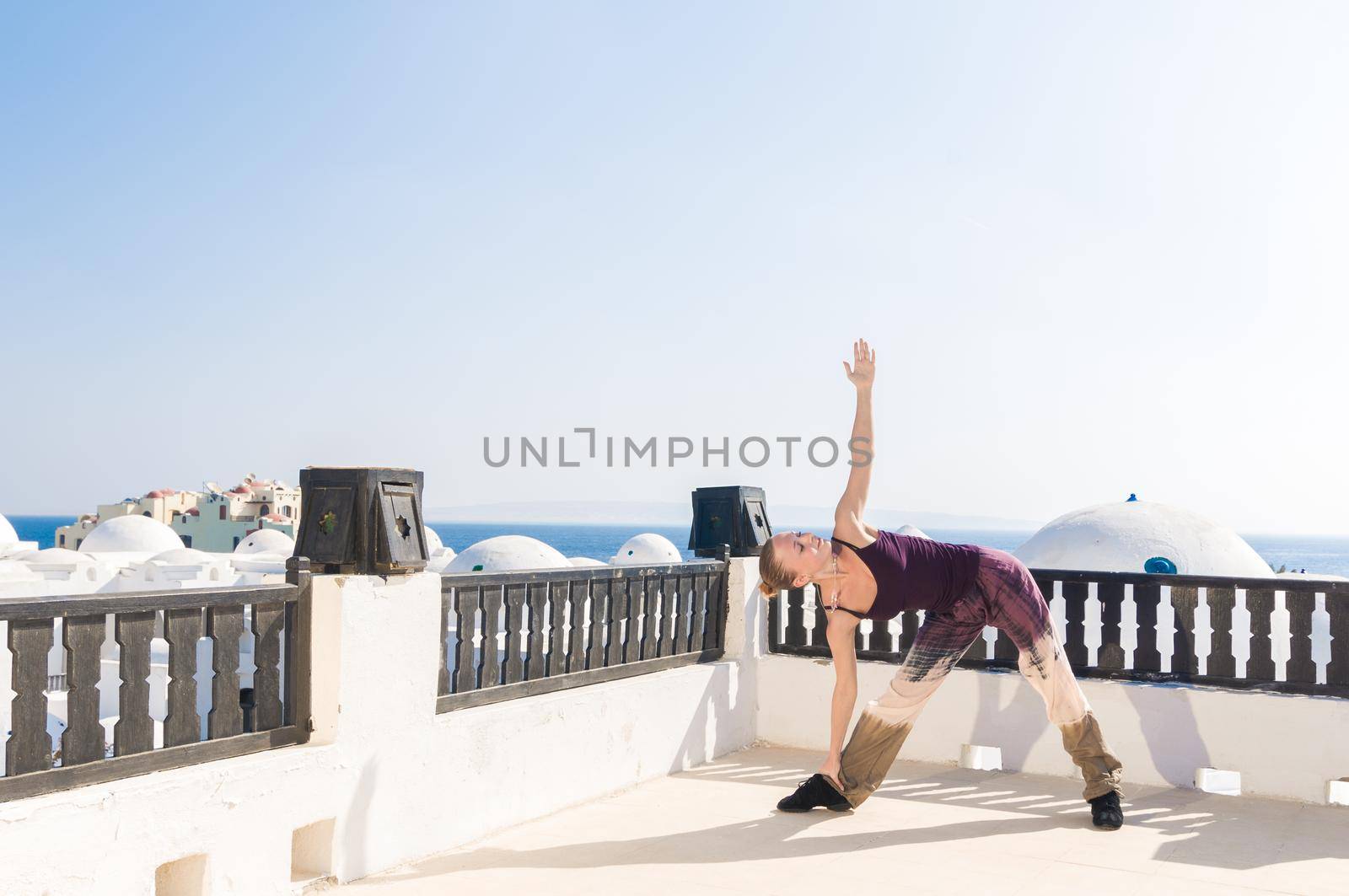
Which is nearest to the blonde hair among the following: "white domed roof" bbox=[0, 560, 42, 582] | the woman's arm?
the woman's arm

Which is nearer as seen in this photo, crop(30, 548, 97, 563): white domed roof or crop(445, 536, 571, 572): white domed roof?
crop(445, 536, 571, 572): white domed roof

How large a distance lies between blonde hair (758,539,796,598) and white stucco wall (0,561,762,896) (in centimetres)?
143

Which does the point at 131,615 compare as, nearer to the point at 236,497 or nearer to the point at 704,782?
the point at 704,782

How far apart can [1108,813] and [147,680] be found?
470 centimetres

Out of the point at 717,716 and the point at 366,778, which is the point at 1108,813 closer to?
the point at 717,716

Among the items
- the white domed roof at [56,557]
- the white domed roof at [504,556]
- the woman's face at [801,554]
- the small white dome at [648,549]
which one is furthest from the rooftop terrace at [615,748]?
the small white dome at [648,549]

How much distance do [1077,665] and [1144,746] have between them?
0.63 meters

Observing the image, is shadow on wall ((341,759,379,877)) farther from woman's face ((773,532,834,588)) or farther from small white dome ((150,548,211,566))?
small white dome ((150,548,211,566))

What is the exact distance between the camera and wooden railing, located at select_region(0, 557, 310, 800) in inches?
152

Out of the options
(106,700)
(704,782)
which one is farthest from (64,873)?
(106,700)

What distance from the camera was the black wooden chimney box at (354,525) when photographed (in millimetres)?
5078

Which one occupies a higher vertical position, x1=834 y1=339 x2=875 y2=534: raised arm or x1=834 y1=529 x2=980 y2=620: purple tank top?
x1=834 y1=339 x2=875 y2=534: raised arm

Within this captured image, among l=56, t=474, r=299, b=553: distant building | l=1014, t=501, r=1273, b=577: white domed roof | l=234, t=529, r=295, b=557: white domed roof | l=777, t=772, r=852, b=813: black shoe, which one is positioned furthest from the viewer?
l=56, t=474, r=299, b=553: distant building

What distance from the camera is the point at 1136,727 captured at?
7.19 meters
